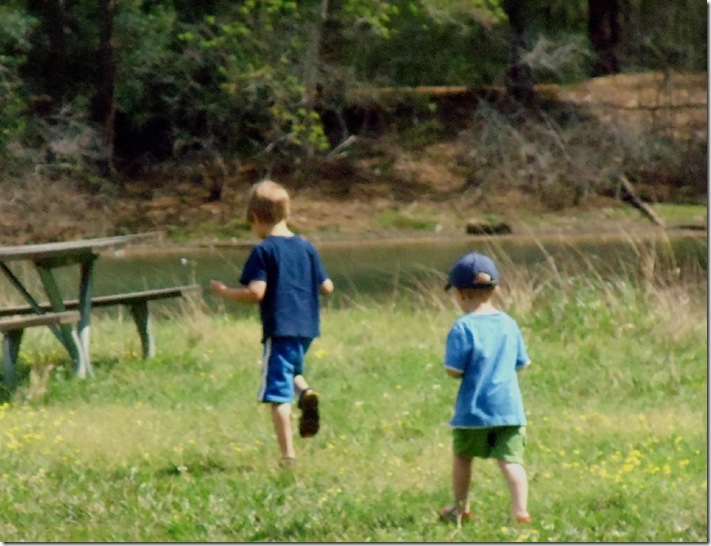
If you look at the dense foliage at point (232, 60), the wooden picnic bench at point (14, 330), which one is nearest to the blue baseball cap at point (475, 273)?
the wooden picnic bench at point (14, 330)

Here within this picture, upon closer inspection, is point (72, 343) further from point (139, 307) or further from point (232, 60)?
point (232, 60)

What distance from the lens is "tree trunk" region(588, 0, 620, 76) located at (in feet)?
104

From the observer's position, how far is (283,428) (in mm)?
6289

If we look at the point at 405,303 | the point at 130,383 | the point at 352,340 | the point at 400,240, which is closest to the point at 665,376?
the point at 352,340

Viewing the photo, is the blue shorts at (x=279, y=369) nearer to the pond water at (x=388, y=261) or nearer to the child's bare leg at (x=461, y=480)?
the child's bare leg at (x=461, y=480)

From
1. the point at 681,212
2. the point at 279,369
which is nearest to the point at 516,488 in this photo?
the point at 279,369

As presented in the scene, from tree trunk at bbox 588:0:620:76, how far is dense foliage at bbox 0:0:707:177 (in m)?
0.26

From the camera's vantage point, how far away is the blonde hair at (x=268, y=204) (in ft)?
20.6

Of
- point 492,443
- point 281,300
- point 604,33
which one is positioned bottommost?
point 492,443

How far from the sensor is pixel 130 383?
28.5ft

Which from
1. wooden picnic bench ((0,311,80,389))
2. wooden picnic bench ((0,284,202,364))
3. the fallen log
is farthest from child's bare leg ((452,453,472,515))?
the fallen log

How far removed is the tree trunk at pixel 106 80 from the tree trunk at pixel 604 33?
11.2 m

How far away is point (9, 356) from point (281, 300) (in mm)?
2983

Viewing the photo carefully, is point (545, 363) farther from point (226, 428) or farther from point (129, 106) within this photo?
point (129, 106)
